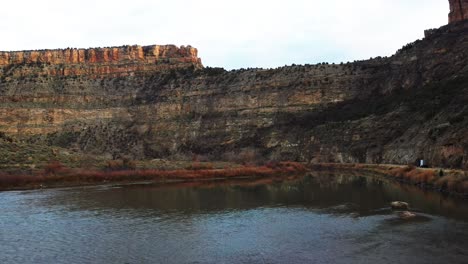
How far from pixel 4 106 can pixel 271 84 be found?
157ft

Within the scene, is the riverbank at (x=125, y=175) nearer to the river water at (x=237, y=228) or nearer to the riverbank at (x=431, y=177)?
the river water at (x=237, y=228)

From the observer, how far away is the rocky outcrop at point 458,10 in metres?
81.8

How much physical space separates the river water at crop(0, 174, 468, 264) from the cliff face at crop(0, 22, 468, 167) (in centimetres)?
3580

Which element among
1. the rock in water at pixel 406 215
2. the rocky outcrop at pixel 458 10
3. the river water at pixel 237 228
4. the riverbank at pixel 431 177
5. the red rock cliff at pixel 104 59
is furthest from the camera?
the red rock cliff at pixel 104 59

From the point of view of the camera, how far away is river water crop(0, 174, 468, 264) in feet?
60.6

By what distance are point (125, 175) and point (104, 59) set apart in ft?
172

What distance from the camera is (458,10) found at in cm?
8288

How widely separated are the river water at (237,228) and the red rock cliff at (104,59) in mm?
65617

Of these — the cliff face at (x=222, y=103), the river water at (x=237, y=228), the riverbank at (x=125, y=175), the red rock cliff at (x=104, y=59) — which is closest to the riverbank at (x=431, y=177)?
the river water at (x=237, y=228)

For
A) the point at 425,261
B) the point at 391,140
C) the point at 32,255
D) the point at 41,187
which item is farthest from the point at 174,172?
the point at 425,261

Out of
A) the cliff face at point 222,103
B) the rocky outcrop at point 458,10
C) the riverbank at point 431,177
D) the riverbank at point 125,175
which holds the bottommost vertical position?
the riverbank at point 125,175

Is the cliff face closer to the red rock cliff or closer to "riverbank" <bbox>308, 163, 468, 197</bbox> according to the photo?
the red rock cliff

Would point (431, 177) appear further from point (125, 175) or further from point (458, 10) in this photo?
point (458, 10)

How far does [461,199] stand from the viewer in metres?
29.2
